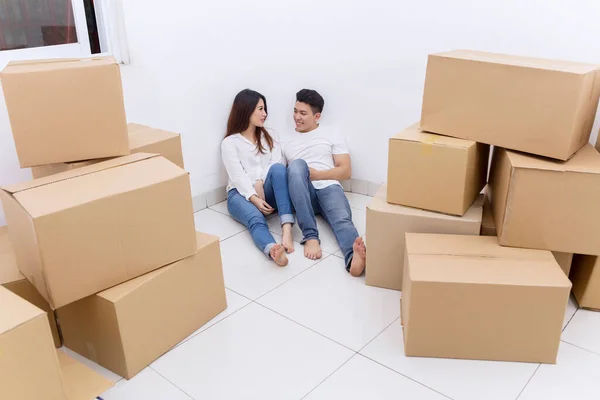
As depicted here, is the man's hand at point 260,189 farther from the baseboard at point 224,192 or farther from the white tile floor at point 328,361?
the white tile floor at point 328,361

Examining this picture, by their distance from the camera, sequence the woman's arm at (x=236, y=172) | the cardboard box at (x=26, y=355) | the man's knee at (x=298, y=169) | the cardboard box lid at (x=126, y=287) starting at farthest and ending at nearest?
the woman's arm at (x=236, y=172) < the man's knee at (x=298, y=169) < the cardboard box lid at (x=126, y=287) < the cardboard box at (x=26, y=355)

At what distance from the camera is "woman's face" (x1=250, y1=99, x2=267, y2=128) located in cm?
270

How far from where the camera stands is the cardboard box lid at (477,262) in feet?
5.23

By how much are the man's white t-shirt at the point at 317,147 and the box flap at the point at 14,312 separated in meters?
1.77

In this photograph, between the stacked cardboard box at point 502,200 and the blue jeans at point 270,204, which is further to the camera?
the blue jeans at point 270,204

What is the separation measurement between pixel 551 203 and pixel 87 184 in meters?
1.49

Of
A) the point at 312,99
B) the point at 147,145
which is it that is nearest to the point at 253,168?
the point at 312,99

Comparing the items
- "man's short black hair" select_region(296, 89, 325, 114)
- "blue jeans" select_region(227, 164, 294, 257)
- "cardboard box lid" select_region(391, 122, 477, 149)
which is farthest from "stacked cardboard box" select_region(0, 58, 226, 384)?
"man's short black hair" select_region(296, 89, 325, 114)

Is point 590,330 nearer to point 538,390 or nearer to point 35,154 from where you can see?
point 538,390

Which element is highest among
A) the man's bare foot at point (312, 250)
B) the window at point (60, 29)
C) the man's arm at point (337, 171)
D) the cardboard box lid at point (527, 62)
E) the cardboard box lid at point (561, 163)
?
the window at point (60, 29)

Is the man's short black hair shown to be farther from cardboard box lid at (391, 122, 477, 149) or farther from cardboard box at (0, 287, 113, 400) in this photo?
cardboard box at (0, 287, 113, 400)

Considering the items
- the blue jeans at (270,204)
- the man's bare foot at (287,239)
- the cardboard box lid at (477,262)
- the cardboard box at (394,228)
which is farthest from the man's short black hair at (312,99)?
the cardboard box lid at (477,262)

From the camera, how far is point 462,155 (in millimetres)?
1811

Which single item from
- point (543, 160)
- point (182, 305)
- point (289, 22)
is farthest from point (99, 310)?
point (289, 22)
